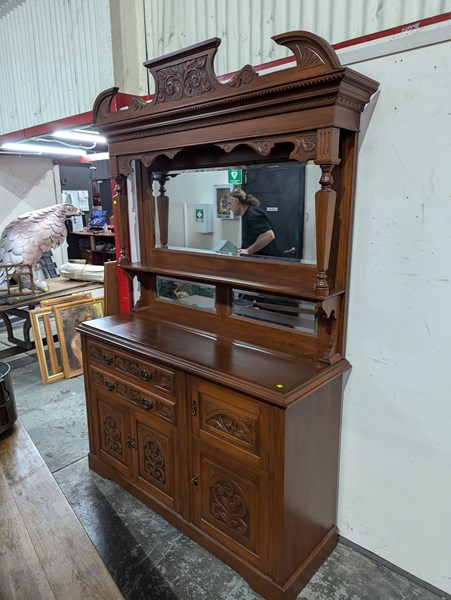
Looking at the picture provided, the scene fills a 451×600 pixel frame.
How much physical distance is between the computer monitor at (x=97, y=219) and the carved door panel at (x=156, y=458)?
6310mm

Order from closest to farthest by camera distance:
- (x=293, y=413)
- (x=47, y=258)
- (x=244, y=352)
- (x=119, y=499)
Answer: (x=293, y=413), (x=244, y=352), (x=119, y=499), (x=47, y=258)

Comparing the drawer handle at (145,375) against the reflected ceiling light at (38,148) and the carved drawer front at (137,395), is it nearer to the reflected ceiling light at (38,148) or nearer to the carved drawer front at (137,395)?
the carved drawer front at (137,395)

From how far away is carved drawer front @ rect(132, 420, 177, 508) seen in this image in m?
2.13

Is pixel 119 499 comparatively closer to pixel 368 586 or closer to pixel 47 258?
pixel 368 586

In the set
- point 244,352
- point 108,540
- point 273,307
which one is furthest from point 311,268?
point 108,540

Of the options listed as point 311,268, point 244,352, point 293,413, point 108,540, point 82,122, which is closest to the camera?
point 293,413

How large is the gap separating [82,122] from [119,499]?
285 cm

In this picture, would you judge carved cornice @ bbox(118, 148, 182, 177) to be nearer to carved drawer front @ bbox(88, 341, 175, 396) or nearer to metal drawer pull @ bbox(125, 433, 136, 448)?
carved drawer front @ bbox(88, 341, 175, 396)

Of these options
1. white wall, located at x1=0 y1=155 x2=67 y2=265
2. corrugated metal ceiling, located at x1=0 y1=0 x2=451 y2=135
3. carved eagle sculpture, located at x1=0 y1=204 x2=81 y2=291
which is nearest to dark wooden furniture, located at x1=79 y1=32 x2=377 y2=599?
corrugated metal ceiling, located at x1=0 y1=0 x2=451 y2=135

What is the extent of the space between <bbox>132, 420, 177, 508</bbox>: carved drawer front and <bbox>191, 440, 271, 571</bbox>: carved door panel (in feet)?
0.58

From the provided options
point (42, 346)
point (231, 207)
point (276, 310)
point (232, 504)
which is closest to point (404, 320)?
point (276, 310)

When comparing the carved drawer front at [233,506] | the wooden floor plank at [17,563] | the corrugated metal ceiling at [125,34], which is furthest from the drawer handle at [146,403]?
the corrugated metal ceiling at [125,34]

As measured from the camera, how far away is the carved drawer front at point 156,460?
2.13 meters

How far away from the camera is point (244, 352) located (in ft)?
6.52
